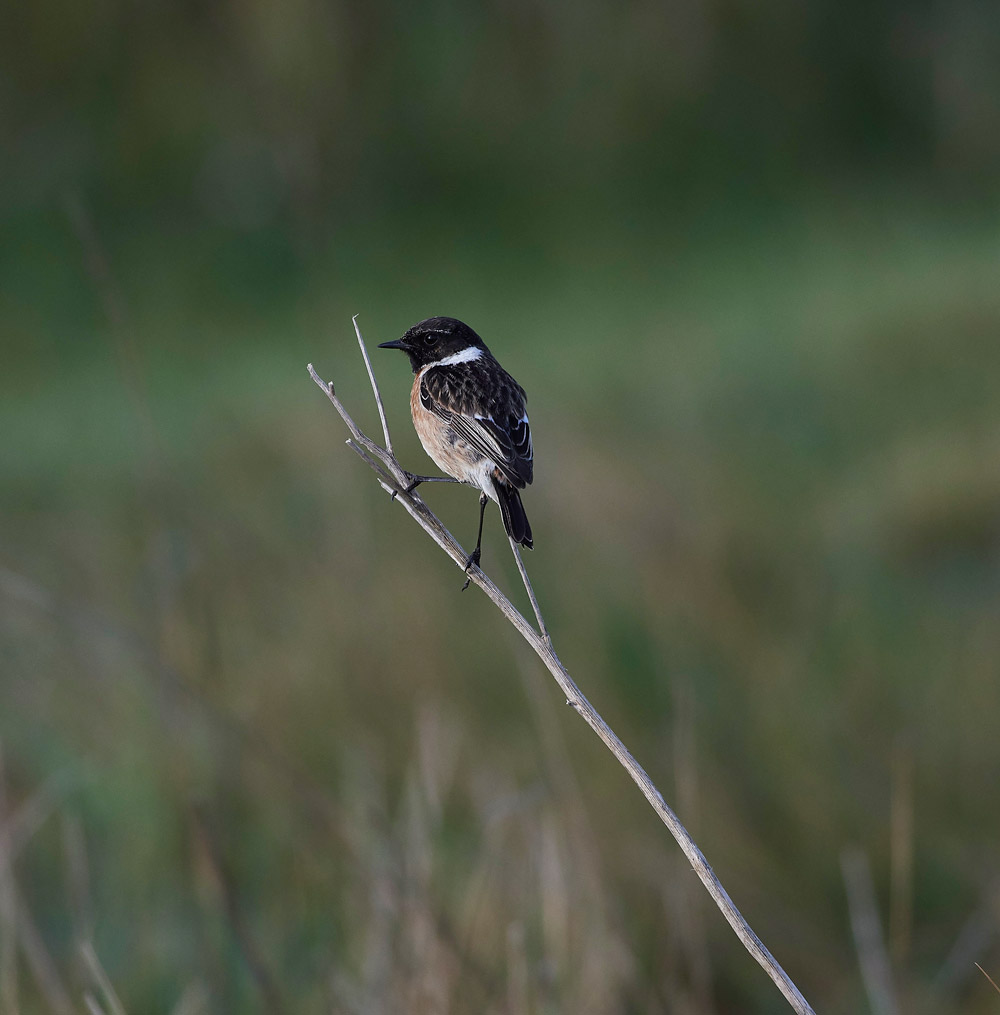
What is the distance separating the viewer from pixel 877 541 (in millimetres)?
5363

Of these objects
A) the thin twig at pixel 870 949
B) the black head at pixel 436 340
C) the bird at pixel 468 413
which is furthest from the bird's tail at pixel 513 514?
the thin twig at pixel 870 949

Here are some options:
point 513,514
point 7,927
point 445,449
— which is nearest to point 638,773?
point 513,514

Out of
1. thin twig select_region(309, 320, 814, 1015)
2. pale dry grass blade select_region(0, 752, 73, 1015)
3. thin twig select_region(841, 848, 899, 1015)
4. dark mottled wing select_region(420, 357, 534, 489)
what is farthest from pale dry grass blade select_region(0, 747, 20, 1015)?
thin twig select_region(841, 848, 899, 1015)

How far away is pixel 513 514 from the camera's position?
164cm

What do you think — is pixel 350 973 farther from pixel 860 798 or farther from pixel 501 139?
→ pixel 501 139

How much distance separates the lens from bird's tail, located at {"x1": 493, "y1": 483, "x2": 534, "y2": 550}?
4.83ft

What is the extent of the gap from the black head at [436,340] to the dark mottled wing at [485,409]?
3 cm

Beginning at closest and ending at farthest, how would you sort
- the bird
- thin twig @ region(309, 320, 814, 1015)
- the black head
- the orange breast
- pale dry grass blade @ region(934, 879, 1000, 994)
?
1. thin twig @ region(309, 320, 814, 1015)
2. the bird
3. the orange breast
4. the black head
5. pale dry grass blade @ region(934, 879, 1000, 994)

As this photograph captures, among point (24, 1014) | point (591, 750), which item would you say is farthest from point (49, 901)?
point (591, 750)

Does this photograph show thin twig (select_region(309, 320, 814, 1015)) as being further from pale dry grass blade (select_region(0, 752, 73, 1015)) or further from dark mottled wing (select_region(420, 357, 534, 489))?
pale dry grass blade (select_region(0, 752, 73, 1015))

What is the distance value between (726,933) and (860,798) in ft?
2.02

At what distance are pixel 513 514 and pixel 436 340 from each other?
1.73ft

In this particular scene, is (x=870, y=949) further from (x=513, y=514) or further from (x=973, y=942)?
(x=513, y=514)


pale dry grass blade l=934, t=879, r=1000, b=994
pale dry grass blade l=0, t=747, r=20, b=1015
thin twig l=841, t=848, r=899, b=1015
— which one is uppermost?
pale dry grass blade l=0, t=747, r=20, b=1015
